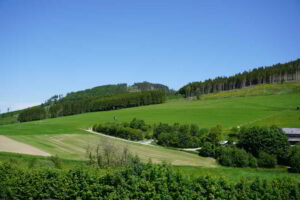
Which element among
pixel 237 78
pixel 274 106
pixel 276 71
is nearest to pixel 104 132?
pixel 274 106

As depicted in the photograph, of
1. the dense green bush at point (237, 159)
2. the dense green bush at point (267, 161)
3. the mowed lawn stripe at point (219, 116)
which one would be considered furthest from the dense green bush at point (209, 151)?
the mowed lawn stripe at point (219, 116)

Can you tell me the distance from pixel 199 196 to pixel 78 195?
715 cm

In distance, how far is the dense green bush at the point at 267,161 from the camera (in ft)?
139

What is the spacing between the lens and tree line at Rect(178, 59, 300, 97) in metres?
163

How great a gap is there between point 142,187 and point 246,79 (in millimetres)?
165539

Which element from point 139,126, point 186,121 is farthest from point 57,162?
point 186,121

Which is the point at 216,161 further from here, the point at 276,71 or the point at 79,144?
the point at 276,71

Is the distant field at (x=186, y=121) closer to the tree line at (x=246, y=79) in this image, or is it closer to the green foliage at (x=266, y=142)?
the green foliage at (x=266, y=142)

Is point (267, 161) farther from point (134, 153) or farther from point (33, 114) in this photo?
point (33, 114)

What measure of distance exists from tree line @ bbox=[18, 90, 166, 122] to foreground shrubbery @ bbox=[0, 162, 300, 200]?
12630 centimetres

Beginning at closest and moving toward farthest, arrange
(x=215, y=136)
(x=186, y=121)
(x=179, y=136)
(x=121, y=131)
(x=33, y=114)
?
(x=215, y=136) < (x=179, y=136) < (x=121, y=131) < (x=186, y=121) < (x=33, y=114)

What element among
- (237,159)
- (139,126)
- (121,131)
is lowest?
(237,159)

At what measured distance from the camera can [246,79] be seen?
6575 inches

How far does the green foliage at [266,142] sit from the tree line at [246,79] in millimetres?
108291
